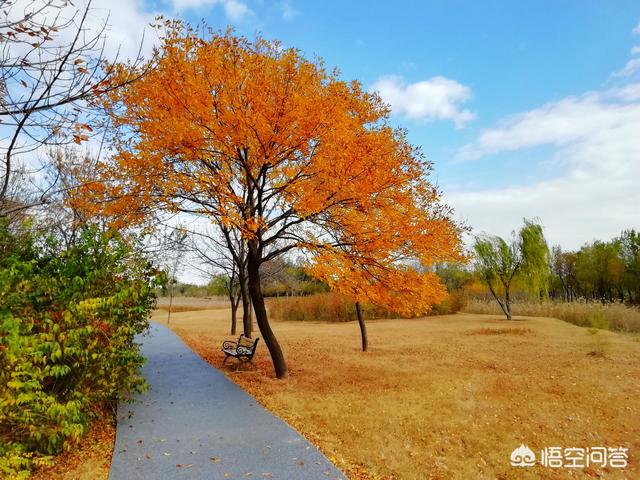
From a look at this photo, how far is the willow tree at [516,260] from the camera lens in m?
27.9

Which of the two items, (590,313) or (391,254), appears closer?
(391,254)

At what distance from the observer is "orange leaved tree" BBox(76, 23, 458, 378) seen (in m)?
8.80

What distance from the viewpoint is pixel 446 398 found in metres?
8.90

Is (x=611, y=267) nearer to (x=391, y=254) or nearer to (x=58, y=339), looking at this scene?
(x=391, y=254)

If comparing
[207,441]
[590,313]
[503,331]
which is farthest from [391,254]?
[590,313]

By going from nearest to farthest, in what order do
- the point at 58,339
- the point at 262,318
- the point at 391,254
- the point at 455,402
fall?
the point at 58,339 < the point at 455,402 < the point at 391,254 < the point at 262,318

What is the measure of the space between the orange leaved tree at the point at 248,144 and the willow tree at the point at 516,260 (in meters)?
21.2

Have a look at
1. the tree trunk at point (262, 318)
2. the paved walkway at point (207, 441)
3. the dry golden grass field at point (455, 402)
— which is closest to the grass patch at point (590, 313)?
the dry golden grass field at point (455, 402)

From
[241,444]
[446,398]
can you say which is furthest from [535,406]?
[241,444]

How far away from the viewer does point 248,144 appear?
9133mm

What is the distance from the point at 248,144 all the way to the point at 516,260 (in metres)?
25.1

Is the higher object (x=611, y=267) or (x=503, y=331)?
(x=611, y=267)

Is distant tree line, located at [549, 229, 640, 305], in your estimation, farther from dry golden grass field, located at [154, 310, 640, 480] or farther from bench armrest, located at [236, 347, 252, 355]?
bench armrest, located at [236, 347, 252, 355]

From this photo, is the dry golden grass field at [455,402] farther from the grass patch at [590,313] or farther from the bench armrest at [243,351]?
the grass patch at [590,313]
